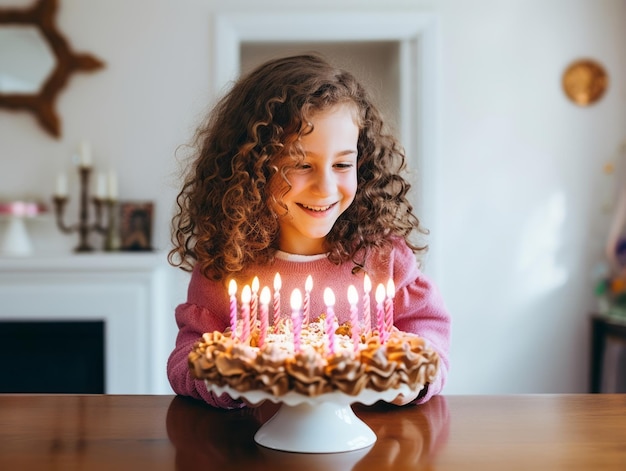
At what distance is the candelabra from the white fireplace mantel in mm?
100

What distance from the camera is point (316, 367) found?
0.79 meters

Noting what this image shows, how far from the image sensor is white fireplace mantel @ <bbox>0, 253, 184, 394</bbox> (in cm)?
298

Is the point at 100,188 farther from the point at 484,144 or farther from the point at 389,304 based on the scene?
the point at 389,304

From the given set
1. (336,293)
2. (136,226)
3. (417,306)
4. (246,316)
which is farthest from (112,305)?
(246,316)

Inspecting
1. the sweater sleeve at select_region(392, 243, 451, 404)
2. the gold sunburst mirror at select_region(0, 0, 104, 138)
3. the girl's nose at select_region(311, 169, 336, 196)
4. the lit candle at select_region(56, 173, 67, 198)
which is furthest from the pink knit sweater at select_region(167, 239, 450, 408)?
the gold sunburst mirror at select_region(0, 0, 104, 138)

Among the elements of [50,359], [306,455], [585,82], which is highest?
[585,82]

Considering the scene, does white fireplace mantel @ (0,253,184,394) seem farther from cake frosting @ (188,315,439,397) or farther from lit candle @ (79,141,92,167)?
cake frosting @ (188,315,439,397)

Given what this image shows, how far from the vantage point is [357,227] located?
1337 millimetres

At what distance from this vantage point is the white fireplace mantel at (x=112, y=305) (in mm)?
2977

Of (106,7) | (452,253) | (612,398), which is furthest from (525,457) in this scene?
(106,7)

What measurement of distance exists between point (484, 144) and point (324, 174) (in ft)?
7.24

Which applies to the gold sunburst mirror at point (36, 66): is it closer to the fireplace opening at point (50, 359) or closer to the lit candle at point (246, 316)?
the fireplace opening at point (50, 359)

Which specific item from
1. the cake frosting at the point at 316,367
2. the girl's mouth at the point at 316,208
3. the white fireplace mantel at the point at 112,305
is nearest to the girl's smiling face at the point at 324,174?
the girl's mouth at the point at 316,208

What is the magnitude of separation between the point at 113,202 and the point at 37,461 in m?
2.28
